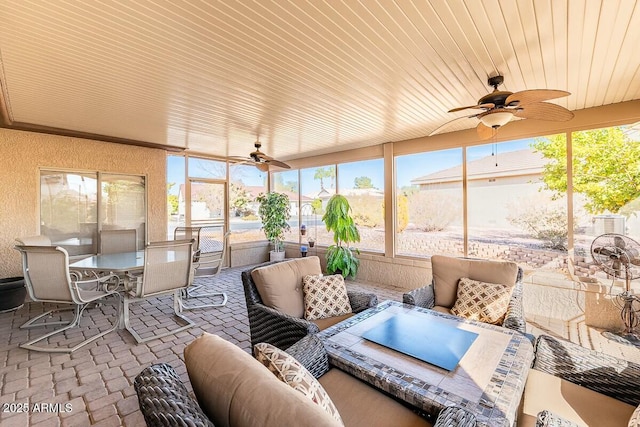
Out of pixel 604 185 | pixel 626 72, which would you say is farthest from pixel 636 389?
pixel 604 185

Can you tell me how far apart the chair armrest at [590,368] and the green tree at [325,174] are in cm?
501

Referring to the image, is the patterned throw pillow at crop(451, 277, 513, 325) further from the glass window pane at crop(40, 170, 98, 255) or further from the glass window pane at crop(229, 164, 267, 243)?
the glass window pane at crop(40, 170, 98, 255)

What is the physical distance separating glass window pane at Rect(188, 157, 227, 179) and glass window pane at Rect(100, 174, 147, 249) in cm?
106

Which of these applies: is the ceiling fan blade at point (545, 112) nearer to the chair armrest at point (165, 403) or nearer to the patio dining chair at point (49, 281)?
the chair armrest at point (165, 403)

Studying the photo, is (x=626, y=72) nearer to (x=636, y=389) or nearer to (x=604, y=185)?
(x=604, y=185)

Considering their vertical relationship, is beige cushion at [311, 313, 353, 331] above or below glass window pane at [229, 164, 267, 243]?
below

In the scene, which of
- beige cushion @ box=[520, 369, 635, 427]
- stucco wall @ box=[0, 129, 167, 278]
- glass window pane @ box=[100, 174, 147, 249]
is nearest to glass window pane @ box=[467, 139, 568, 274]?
beige cushion @ box=[520, 369, 635, 427]

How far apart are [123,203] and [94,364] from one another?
11.4ft

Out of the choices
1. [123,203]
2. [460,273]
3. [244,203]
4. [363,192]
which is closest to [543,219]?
[460,273]

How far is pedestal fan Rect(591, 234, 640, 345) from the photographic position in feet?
9.71

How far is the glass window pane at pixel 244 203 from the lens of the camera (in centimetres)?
691

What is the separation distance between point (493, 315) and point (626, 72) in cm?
262

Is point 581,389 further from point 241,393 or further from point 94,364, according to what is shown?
point 94,364

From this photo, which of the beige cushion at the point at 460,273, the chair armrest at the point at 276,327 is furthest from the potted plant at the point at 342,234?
the chair armrest at the point at 276,327
